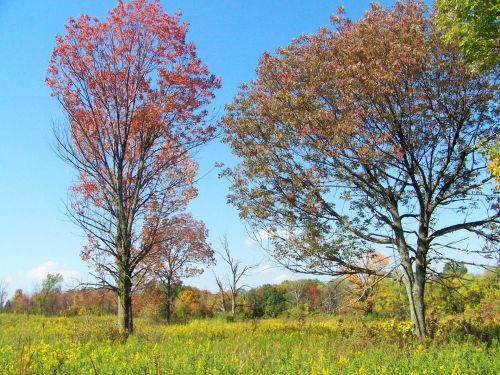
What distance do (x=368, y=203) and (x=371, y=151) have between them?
64.8 inches

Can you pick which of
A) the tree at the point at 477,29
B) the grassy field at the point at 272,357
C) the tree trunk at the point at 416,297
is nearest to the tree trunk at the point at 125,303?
the grassy field at the point at 272,357

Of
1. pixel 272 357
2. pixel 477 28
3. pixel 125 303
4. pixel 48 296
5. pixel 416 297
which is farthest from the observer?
pixel 48 296

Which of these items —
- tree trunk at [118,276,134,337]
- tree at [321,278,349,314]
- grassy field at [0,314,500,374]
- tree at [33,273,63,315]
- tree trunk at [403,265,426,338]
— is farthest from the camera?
tree at [33,273,63,315]

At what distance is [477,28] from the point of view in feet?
29.4

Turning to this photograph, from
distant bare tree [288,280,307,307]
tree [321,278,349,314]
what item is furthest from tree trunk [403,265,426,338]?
distant bare tree [288,280,307,307]

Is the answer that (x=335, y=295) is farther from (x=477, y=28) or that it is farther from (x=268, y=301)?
(x=268, y=301)

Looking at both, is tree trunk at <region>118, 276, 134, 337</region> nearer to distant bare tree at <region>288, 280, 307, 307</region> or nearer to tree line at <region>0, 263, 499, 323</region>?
tree line at <region>0, 263, 499, 323</region>

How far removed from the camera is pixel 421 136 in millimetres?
10906

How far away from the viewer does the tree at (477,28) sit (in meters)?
8.86

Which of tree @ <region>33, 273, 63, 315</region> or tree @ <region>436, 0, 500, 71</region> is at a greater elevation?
tree @ <region>436, 0, 500, 71</region>

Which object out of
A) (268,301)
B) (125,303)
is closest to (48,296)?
(268,301)

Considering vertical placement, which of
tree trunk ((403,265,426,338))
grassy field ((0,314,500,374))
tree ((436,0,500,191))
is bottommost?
grassy field ((0,314,500,374))

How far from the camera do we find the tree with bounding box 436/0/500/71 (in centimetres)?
886

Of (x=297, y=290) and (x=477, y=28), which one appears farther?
(x=297, y=290)
